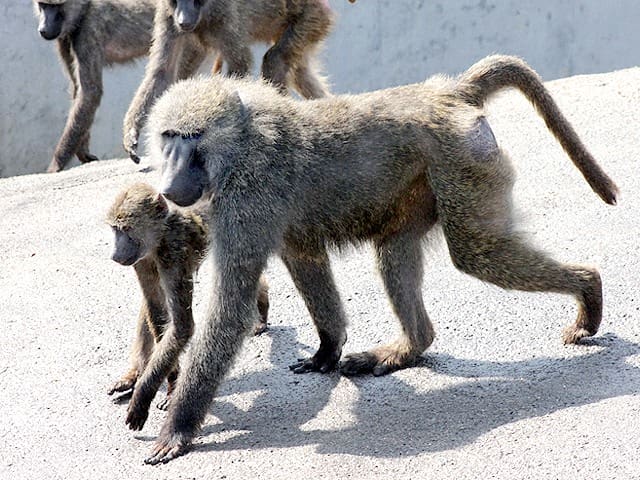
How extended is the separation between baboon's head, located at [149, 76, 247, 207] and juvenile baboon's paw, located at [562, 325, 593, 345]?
5.25 feet

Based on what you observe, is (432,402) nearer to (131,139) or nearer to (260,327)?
(260,327)

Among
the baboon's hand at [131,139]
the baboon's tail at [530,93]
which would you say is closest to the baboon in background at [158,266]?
the baboon's tail at [530,93]

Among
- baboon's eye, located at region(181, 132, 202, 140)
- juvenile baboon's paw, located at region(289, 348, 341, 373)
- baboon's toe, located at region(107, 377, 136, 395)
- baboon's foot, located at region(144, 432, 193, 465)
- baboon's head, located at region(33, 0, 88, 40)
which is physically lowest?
baboon's head, located at region(33, 0, 88, 40)

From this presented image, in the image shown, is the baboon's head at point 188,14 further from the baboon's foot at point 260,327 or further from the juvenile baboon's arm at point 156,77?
the baboon's foot at point 260,327

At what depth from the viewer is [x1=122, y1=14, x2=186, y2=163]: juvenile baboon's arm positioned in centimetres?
698

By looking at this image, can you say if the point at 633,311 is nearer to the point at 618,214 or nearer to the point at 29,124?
the point at 618,214

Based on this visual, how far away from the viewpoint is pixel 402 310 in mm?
4742

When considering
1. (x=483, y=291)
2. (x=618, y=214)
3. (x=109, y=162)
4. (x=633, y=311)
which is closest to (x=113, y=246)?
(x=483, y=291)

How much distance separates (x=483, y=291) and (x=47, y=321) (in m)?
2.05

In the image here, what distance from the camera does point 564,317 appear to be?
5.10 meters

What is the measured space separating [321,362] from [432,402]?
1.95 ft

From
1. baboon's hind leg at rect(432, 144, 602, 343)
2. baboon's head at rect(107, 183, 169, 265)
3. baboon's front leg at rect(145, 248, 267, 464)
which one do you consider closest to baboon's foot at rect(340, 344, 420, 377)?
baboon's hind leg at rect(432, 144, 602, 343)

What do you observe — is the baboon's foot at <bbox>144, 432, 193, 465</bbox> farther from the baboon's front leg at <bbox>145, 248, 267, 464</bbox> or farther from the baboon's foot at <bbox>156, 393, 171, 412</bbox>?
the baboon's foot at <bbox>156, 393, 171, 412</bbox>

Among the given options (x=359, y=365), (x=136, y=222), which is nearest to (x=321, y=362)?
(x=359, y=365)
